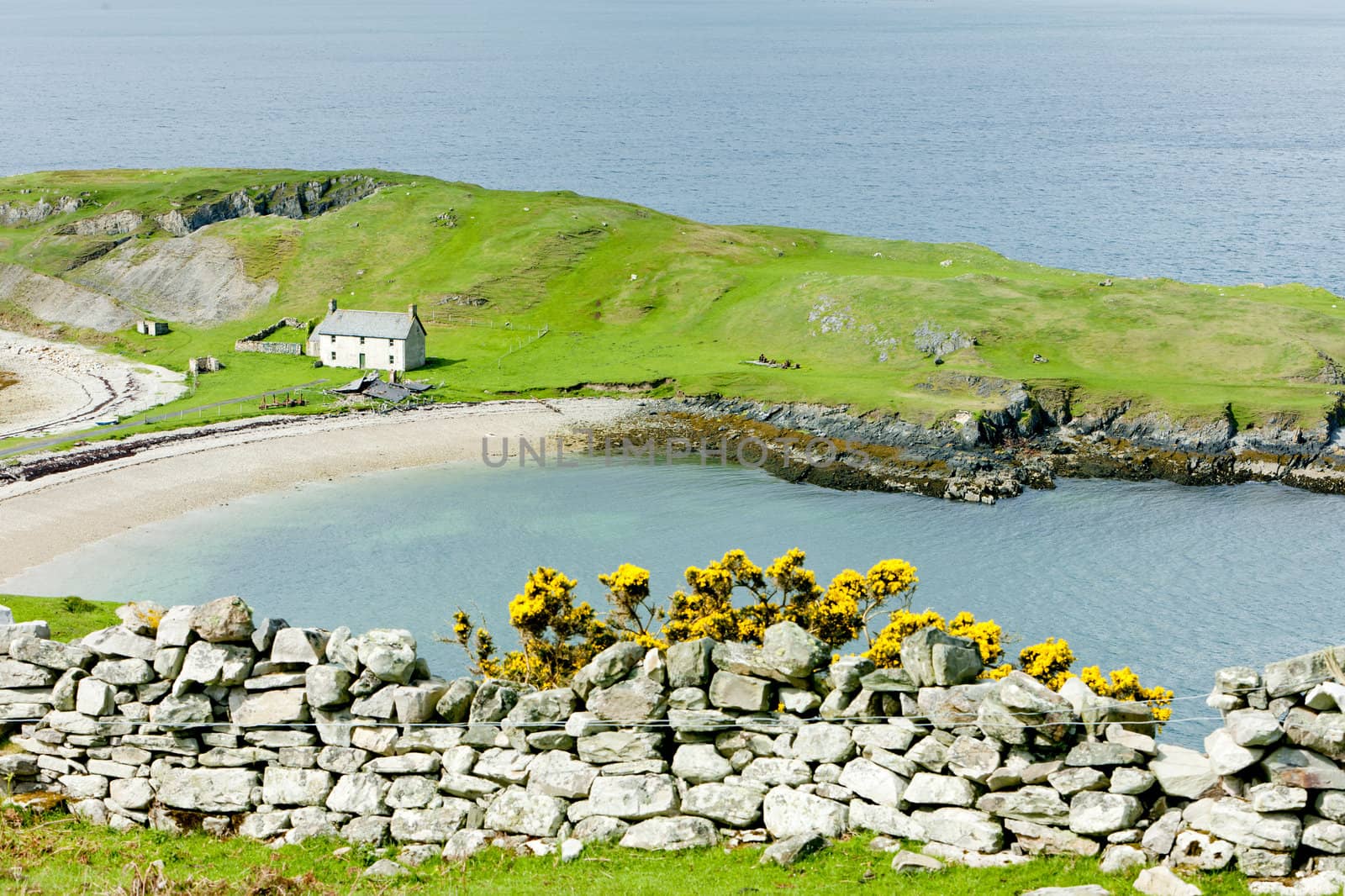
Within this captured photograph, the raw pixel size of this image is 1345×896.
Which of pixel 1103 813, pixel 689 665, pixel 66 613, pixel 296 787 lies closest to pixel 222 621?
pixel 296 787

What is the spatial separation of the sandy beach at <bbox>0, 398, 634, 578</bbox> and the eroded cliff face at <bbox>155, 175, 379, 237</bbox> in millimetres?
69697

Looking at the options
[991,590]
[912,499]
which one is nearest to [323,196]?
[912,499]

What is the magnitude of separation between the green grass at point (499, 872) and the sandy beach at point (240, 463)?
57.8 m

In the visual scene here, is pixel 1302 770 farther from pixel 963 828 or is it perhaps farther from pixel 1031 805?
pixel 963 828

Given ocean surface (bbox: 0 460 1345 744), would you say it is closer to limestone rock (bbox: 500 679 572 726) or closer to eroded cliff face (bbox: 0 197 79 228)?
limestone rock (bbox: 500 679 572 726)

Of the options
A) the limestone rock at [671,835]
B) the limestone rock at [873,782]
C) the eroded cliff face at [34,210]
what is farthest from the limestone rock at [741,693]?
the eroded cliff face at [34,210]

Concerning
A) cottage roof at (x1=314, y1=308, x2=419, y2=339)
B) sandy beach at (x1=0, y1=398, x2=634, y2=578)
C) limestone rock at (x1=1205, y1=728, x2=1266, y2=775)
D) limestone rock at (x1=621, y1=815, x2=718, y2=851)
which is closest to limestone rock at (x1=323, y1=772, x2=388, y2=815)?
limestone rock at (x1=621, y1=815, x2=718, y2=851)

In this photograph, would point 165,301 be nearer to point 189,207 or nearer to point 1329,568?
point 189,207

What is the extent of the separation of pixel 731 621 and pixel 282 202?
141 m

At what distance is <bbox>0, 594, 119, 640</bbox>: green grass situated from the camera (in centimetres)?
5206

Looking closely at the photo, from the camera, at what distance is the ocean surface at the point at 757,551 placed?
6588 centimetres

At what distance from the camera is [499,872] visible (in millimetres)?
18469

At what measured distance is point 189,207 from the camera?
159 meters

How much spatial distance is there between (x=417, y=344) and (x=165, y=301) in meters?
42.1
